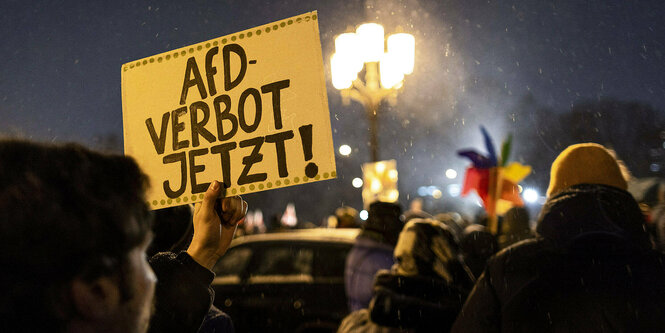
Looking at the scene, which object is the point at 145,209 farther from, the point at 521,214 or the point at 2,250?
the point at 521,214

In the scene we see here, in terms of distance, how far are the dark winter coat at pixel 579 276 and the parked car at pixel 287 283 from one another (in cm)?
399

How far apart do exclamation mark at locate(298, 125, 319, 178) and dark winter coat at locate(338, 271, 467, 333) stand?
5.42 feet

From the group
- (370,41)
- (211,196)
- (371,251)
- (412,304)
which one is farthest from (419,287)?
(370,41)

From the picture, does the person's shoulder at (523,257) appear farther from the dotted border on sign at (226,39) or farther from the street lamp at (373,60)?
the street lamp at (373,60)

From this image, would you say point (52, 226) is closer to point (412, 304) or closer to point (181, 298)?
point (181, 298)

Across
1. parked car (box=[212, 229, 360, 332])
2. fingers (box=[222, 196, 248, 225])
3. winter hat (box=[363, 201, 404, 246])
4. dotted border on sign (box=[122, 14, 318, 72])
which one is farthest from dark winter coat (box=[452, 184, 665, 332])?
parked car (box=[212, 229, 360, 332])

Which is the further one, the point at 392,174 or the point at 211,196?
the point at 392,174

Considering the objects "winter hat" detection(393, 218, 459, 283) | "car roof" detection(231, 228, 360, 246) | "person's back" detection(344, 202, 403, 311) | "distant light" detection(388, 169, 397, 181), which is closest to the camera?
"winter hat" detection(393, 218, 459, 283)

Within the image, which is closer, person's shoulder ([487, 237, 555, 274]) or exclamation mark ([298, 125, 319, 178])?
exclamation mark ([298, 125, 319, 178])

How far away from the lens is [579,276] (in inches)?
85.4

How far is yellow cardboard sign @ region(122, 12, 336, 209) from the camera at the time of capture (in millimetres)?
2037

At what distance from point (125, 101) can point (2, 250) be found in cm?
146

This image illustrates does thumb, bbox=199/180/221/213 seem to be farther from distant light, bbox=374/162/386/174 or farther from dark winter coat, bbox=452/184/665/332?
distant light, bbox=374/162/386/174

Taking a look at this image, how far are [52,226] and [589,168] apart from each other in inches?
90.5
